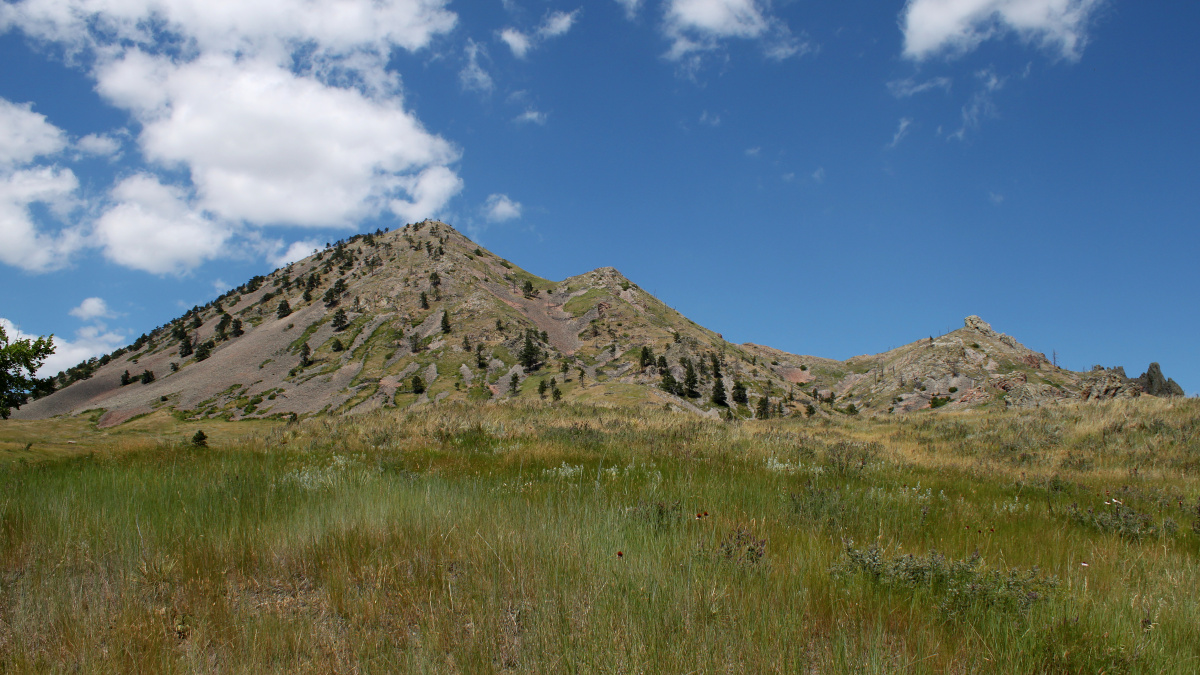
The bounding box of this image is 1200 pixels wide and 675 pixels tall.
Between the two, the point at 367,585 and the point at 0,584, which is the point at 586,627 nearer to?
the point at 367,585

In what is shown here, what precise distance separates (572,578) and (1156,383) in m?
53.2

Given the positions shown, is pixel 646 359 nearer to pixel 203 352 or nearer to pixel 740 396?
pixel 740 396

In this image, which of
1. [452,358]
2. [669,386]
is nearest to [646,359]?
[669,386]

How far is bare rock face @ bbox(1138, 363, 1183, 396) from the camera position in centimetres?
3684

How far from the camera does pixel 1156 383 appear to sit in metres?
37.5

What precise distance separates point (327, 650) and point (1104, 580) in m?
5.77

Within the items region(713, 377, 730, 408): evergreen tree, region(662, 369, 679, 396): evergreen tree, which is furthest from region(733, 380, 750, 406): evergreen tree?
region(662, 369, 679, 396): evergreen tree

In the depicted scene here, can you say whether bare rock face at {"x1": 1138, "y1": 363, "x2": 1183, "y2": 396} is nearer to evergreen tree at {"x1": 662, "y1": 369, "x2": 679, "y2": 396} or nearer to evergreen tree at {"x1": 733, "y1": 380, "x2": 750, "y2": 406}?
evergreen tree at {"x1": 662, "y1": 369, "x2": 679, "y2": 396}

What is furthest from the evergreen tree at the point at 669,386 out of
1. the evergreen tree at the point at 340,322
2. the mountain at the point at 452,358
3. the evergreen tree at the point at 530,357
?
the evergreen tree at the point at 340,322

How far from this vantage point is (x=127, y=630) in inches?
118

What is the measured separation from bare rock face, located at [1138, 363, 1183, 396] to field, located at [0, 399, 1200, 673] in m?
43.4

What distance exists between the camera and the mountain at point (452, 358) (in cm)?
9175

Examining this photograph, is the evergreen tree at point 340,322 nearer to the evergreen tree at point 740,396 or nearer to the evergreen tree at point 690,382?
the evergreen tree at point 690,382

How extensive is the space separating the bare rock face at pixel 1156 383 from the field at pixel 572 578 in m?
43.4
